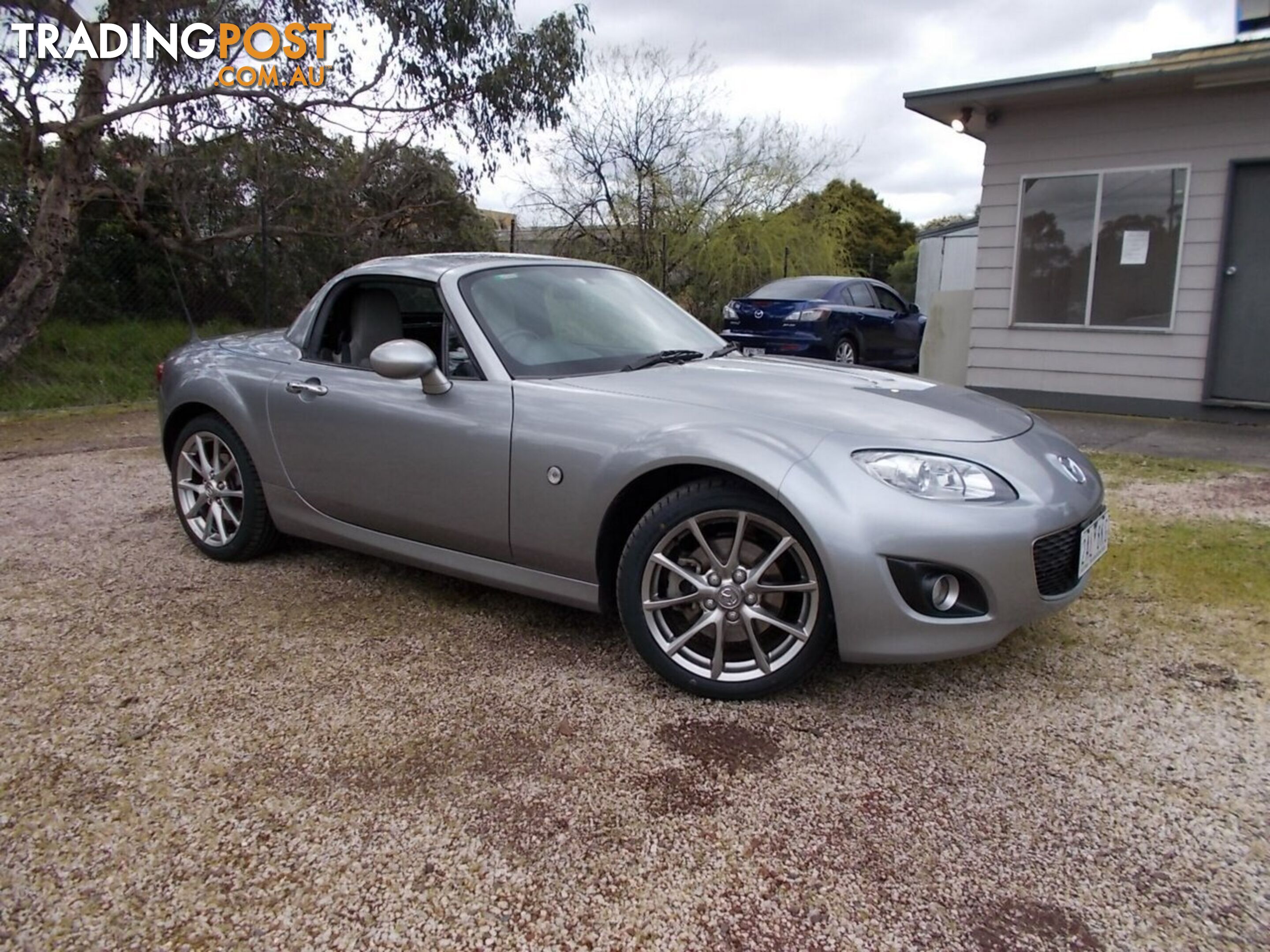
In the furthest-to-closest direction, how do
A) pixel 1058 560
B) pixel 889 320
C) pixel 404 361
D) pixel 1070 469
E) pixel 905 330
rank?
pixel 905 330
pixel 889 320
pixel 404 361
pixel 1070 469
pixel 1058 560

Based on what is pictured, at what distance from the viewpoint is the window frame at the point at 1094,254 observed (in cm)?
788

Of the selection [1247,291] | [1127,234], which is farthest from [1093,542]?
[1127,234]

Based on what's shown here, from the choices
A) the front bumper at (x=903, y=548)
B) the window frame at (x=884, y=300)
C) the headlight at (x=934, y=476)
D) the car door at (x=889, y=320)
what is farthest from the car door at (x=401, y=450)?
the window frame at (x=884, y=300)

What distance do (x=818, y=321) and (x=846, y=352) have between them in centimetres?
77

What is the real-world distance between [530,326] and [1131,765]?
7.87ft

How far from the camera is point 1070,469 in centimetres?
294

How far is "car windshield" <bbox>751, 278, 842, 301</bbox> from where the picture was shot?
11.5 meters

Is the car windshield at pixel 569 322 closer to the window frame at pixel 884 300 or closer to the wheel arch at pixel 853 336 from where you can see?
the wheel arch at pixel 853 336

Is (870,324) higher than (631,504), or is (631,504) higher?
(870,324)

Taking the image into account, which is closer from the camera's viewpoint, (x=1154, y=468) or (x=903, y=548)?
(x=903, y=548)

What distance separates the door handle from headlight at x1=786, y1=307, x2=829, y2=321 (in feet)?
27.3

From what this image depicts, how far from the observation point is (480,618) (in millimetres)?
3469

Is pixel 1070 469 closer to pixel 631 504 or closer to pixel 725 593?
pixel 725 593

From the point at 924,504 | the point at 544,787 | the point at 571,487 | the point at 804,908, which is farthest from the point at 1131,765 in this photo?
Answer: the point at 571,487
